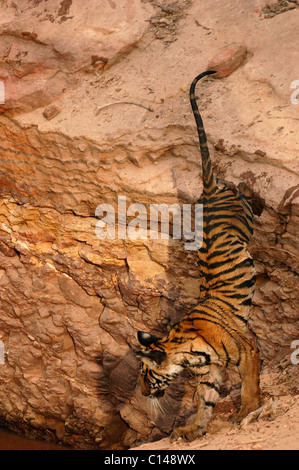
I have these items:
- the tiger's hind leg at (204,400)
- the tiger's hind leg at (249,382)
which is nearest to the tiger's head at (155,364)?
the tiger's hind leg at (204,400)

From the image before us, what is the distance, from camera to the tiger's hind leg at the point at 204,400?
13.7ft

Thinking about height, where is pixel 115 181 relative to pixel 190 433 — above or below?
above

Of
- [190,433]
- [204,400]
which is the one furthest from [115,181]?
[190,433]

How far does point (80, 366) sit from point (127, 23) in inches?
141

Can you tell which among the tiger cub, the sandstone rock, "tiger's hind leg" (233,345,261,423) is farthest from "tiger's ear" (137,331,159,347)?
the sandstone rock

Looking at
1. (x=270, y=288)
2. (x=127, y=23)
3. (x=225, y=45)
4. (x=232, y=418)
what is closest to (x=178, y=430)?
(x=232, y=418)

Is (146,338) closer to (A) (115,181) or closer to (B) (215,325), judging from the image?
(B) (215,325)

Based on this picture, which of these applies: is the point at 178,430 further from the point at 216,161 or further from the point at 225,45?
the point at 225,45

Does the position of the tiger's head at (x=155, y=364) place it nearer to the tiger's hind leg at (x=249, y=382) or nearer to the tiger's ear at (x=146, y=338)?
the tiger's ear at (x=146, y=338)

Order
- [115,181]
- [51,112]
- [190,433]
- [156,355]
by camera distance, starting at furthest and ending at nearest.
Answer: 1. [51,112]
2. [115,181]
3. [190,433]
4. [156,355]

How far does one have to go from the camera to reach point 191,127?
16.2 feet

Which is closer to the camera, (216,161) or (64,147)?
(216,161)

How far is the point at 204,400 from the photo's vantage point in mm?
4207

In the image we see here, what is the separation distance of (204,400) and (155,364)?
1.54 ft
